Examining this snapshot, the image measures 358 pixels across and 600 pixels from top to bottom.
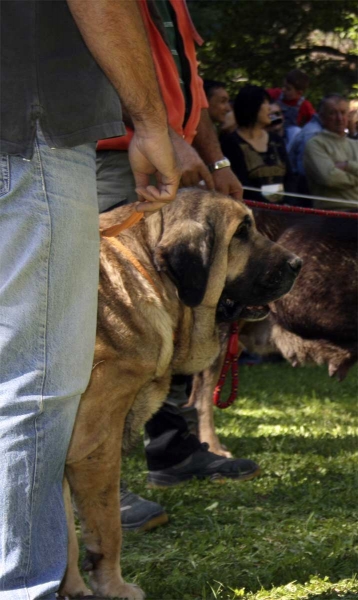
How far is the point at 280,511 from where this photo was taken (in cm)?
362

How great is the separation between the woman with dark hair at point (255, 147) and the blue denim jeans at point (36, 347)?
403 cm

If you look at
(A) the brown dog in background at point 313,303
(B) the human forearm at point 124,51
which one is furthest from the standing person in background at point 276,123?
(B) the human forearm at point 124,51

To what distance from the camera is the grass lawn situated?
2.82 metres

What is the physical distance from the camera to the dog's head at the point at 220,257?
2812mm

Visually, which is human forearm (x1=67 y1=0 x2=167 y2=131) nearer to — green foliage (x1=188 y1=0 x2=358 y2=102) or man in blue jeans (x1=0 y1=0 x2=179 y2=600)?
man in blue jeans (x1=0 y1=0 x2=179 y2=600)

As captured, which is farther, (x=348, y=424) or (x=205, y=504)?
(x=348, y=424)

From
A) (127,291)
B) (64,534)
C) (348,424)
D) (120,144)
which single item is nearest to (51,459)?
(64,534)

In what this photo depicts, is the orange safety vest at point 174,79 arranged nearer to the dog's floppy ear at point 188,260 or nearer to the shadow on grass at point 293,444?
the dog's floppy ear at point 188,260

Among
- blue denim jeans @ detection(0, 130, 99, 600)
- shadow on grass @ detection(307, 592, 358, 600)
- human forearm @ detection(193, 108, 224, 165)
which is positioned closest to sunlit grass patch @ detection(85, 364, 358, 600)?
shadow on grass @ detection(307, 592, 358, 600)

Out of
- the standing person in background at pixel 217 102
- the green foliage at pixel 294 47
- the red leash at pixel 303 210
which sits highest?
the green foliage at pixel 294 47

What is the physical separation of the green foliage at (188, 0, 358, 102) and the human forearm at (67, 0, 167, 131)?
8686mm

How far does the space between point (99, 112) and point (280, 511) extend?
211 cm

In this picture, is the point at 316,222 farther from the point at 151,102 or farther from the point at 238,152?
the point at 151,102

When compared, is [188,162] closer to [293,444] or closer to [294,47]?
[293,444]
